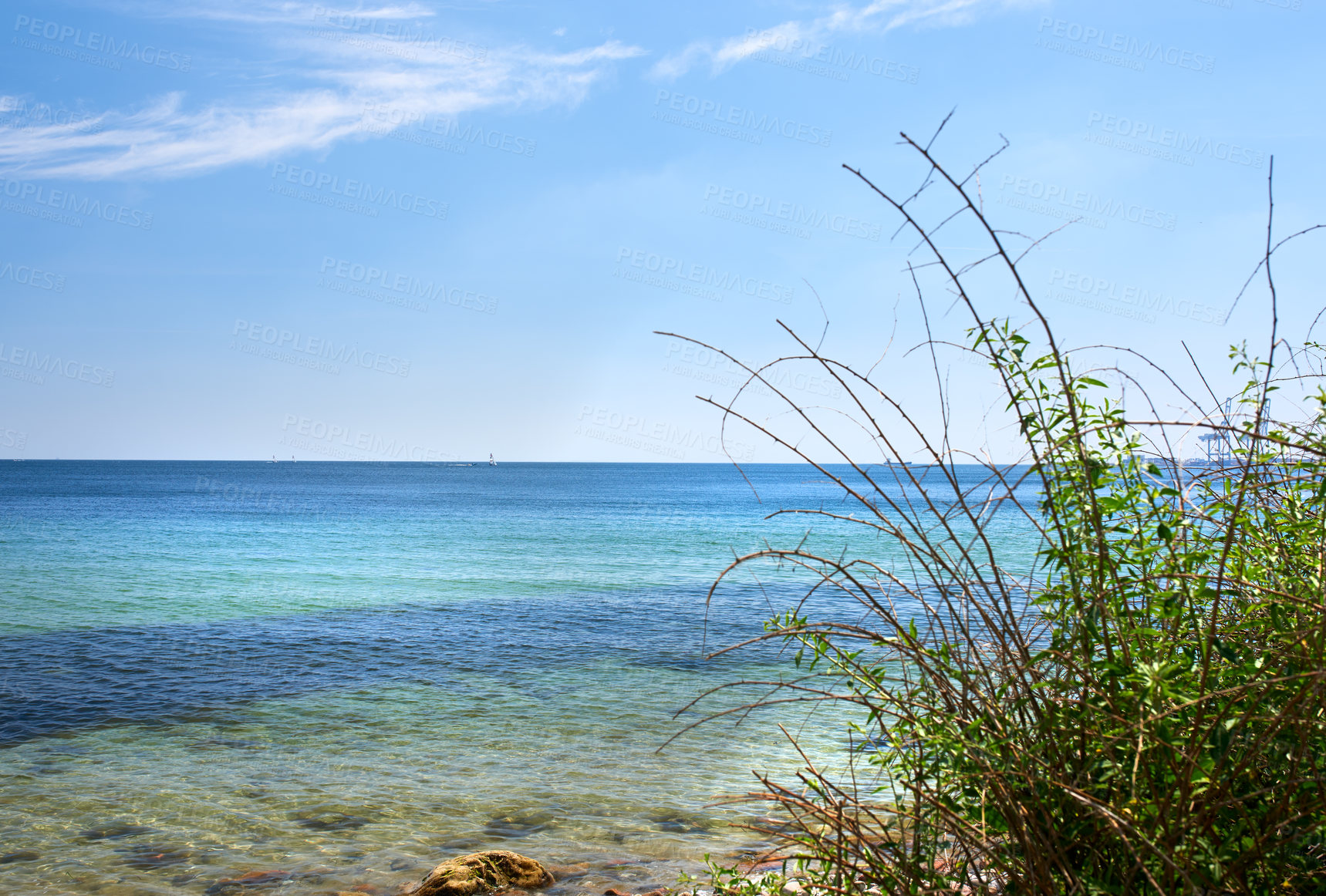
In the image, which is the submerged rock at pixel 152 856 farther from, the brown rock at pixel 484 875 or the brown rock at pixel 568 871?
the brown rock at pixel 568 871

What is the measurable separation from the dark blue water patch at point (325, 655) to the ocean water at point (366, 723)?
7 cm

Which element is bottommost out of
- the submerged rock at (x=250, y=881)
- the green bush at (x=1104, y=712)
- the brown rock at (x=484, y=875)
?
the submerged rock at (x=250, y=881)

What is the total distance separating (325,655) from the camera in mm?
13727

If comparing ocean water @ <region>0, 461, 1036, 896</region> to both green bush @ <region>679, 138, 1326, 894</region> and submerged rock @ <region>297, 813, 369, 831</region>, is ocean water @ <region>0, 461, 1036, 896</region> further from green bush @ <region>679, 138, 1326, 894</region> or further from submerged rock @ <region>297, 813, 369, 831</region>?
green bush @ <region>679, 138, 1326, 894</region>

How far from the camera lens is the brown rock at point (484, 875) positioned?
5.29 metres

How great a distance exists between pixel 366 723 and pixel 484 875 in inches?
192

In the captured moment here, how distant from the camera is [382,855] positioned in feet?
20.0

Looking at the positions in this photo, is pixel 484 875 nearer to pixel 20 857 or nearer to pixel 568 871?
pixel 568 871

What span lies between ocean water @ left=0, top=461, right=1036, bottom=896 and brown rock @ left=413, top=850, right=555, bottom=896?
33 cm

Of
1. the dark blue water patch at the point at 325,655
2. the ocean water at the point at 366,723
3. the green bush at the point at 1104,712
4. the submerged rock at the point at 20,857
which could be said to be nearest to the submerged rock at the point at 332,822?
the ocean water at the point at 366,723

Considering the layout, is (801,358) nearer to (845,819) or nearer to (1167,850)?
(845,819)

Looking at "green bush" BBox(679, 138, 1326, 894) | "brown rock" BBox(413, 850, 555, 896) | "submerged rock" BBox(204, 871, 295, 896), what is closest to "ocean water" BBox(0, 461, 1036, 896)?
"submerged rock" BBox(204, 871, 295, 896)

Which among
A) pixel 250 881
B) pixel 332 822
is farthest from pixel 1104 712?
pixel 332 822

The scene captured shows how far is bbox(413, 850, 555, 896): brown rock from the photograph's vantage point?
5.29 meters
